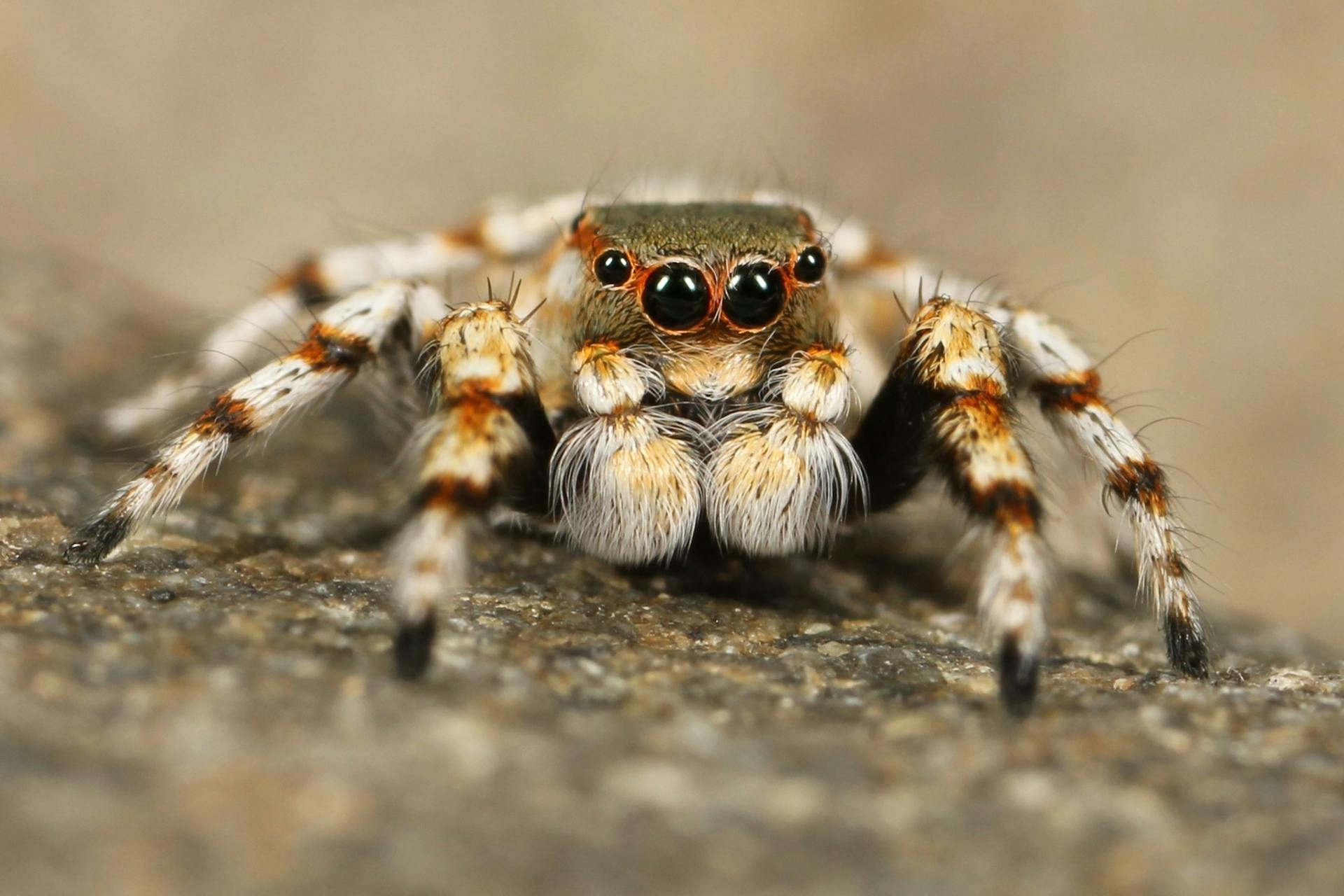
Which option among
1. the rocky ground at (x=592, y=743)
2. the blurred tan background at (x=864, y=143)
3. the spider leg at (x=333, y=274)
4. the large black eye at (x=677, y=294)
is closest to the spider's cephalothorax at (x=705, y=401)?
the large black eye at (x=677, y=294)

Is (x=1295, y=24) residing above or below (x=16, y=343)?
above

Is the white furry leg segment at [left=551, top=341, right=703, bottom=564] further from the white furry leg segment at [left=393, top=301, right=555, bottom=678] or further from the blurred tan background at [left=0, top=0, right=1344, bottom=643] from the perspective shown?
the blurred tan background at [left=0, top=0, right=1344, bottom=643]

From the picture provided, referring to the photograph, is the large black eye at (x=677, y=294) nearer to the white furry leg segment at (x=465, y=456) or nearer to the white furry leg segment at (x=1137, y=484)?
the white furry leg segment at (x=465, y=456)

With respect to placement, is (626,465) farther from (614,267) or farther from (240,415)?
(240,415)

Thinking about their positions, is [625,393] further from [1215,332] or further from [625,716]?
[1215,332]

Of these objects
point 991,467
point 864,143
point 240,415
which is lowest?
point 240,415

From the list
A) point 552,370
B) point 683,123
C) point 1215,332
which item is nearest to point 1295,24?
point 1215,332

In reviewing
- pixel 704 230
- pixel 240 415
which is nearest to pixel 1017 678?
pixel 704 230
